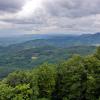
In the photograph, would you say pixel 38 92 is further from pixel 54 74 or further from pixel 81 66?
pixel 81 66

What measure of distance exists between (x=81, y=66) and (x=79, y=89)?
7.03m

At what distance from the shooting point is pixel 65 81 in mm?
80625

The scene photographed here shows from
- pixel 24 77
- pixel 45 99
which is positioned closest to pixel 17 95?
pixel 45 99

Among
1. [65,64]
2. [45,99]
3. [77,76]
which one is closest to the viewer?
[45,99]

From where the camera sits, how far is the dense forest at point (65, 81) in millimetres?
74625

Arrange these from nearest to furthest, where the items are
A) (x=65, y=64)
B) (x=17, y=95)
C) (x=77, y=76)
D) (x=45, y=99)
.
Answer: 1. (x=17, y=95)
2. (x=45, y=99)
3. (x=77, y=76)
4. (x=65, y=64)

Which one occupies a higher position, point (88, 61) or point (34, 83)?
point (88, 61)

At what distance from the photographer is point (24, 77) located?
268 feet

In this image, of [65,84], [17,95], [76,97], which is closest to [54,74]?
[65,84]

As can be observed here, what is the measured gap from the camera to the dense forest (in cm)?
7462

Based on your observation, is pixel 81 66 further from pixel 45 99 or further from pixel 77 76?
pixel 45 99

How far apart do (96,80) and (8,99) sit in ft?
81.1

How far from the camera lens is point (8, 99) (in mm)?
67750

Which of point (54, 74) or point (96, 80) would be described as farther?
point (54, 74)
